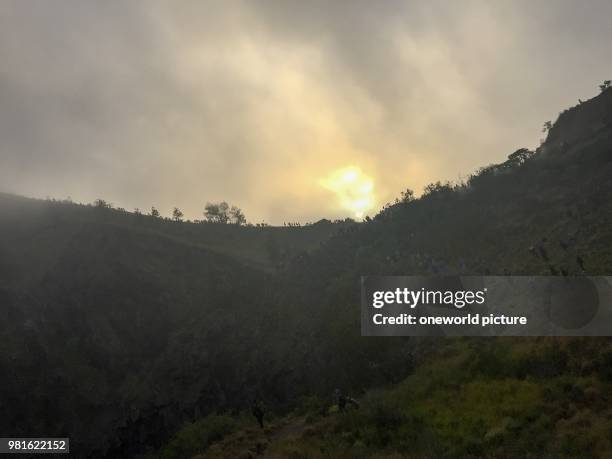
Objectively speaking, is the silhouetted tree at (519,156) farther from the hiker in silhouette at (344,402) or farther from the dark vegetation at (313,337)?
the hiker in silhouette at (344,402)

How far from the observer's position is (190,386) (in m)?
44.3

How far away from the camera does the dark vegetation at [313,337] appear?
2242 centimetres

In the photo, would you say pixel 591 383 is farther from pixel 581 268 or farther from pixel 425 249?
pixel 425 249
